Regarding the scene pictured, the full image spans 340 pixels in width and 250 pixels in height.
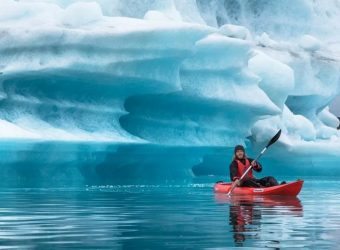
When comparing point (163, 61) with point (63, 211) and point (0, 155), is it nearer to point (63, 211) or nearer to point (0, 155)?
point (0, 155)

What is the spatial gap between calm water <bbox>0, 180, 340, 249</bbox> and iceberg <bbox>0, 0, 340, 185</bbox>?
6669 mm

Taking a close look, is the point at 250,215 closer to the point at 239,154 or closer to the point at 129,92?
the point at 239,154

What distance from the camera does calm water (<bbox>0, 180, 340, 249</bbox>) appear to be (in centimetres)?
569

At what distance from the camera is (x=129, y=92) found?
61.7 feet

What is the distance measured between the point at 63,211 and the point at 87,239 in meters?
3.38

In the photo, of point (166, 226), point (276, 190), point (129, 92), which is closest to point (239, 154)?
point (276, 190)

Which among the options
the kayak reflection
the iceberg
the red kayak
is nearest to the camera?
the kayak reflection

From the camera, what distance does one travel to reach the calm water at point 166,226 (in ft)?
18.7

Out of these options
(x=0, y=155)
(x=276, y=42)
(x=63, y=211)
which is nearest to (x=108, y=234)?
(x=63, y=211)

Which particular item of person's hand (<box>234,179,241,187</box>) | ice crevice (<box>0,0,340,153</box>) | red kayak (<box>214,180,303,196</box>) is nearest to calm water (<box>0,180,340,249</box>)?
red kayak (<box>214,180,303,196</box>)

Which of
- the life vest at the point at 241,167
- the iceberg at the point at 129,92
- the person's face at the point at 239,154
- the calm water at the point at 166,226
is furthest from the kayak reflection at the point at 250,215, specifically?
the iceberg at the point at 129,92

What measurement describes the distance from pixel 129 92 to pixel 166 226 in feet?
38.9

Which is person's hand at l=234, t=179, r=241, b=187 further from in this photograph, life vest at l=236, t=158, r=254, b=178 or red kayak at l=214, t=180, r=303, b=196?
life vest at l=236, t=158, r=254, b=178

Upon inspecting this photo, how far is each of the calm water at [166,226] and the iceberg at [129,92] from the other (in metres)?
→ 6.67
